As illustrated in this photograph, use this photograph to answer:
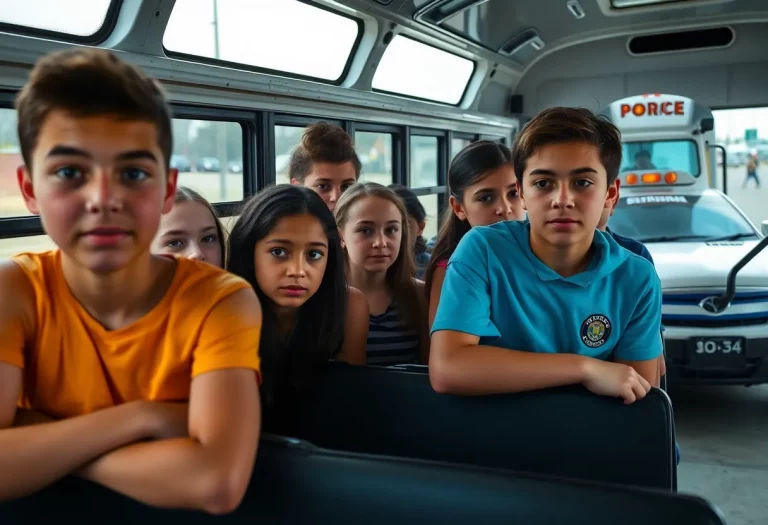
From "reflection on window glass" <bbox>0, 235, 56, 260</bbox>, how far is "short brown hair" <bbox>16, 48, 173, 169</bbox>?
1.10 meters

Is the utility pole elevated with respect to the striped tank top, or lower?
elevated

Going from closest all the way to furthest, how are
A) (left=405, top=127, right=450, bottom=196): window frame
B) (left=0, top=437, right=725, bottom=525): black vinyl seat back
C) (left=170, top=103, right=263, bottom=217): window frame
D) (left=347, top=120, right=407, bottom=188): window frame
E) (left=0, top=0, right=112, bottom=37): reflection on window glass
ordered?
1. (left=0, top=437, right=725, bottom=525): black vinyl seat back
2. (left=0, top=0, right=112, bottom=37): reflection on window glass
3. (left=170, top=103, right=263, bottom=217): window frame
4. (left=347, top=120, right=407, bottom=188): window frame
5. (left=405, top=127, right=450, bottom=196): window frame

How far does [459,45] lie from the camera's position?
5.55 m

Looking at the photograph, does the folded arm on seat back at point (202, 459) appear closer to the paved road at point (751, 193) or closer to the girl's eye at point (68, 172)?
the girl's eye at point (68, 172)

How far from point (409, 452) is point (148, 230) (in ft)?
2.66

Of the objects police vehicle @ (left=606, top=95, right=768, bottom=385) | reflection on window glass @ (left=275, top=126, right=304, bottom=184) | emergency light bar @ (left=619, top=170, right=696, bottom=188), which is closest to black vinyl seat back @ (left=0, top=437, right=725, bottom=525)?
reflection on window glass @ (left=275, top=126, right=304, bottom=184)

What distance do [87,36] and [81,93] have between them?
1608 millimetres

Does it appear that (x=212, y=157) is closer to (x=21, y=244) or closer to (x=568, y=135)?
(x=21, y=244)

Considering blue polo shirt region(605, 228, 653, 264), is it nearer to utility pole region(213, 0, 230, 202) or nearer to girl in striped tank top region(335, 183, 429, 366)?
girl in striped tank top region(335, 183, 429, 366)

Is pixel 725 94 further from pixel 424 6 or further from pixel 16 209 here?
pixel 16 209

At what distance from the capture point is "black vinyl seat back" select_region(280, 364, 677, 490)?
1.39m

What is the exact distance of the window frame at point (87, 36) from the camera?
7.00 ft

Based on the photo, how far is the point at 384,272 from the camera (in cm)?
241

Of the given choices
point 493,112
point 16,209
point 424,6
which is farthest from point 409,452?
point 493,112
